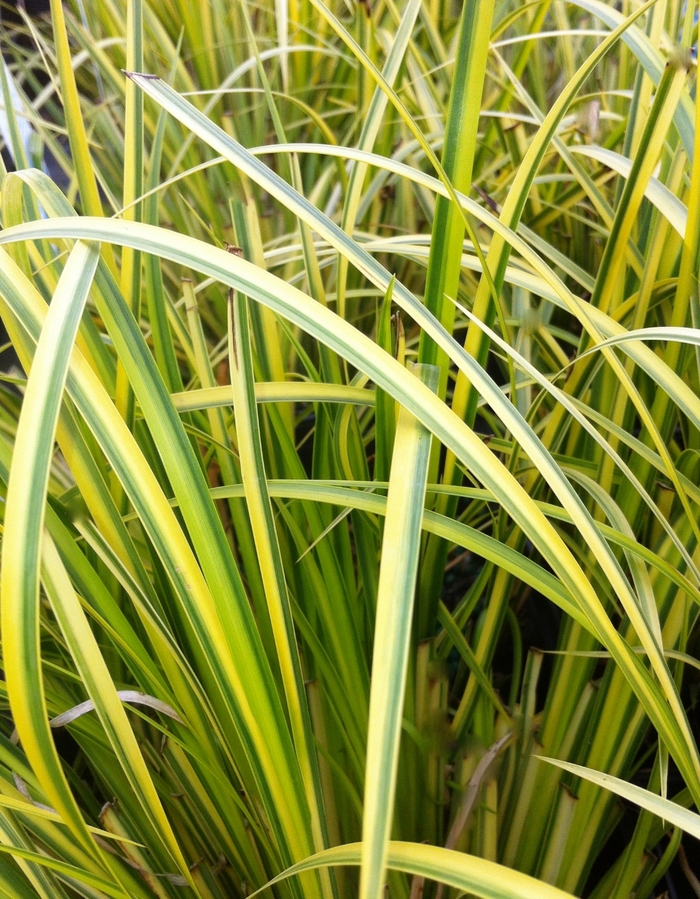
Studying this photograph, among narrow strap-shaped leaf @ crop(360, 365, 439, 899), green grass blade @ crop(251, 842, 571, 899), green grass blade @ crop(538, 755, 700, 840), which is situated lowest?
green grass blade @ crop(251, 842, 571, 899)

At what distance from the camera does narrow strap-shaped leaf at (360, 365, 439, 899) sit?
199mm

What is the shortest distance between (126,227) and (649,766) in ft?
2.02

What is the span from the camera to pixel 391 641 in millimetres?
220

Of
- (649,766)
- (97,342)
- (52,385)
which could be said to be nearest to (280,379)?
(97,342)

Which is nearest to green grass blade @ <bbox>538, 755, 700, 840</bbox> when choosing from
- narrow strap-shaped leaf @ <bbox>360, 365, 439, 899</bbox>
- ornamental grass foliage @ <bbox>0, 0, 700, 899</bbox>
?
ornamental grass foliage @ <bbox>0, 0, 700, 899</bbox>

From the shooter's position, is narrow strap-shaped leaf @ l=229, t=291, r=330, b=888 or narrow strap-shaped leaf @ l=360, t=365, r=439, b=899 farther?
narrow strap-shaped leaf @ l=229, t=291, r=330, b=888

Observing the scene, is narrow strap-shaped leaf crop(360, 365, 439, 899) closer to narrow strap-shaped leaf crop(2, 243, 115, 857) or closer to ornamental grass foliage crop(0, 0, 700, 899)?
ornamental grass foliage crop(0, 0, 700, 899)

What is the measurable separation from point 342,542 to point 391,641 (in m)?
0.22

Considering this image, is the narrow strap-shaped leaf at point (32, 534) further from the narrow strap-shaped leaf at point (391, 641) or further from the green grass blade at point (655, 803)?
the green grass blade at point (655, 803)

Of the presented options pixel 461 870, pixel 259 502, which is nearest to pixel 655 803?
pixel 461 870

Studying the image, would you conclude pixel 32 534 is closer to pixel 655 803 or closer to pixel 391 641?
pixel 391 641

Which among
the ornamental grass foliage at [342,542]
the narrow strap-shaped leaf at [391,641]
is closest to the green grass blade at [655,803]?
the ornamental grass foliage at [342,542]

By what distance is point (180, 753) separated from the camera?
42cm

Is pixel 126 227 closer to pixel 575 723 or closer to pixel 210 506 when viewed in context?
pixel 210 506
